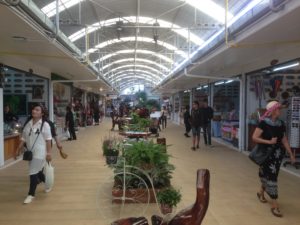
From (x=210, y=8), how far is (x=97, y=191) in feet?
24.0

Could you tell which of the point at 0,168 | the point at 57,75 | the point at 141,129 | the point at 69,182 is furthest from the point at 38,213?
the point at 57,75

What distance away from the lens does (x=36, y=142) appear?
5.49 metres

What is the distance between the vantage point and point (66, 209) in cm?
513

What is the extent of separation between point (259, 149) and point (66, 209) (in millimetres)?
2741

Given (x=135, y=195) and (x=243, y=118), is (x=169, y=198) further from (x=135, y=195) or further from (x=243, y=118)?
(x=243, y=118)

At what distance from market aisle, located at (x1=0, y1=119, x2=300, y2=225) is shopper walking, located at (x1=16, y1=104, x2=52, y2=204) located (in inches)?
12.9

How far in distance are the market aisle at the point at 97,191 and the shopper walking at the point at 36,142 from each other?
0.33 m

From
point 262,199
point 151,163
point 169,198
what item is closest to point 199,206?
point 169,198

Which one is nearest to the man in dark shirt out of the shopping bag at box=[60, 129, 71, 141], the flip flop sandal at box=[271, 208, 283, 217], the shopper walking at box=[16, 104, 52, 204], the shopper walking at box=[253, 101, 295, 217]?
the shopping bag at box=[60, 129, 71, 141]

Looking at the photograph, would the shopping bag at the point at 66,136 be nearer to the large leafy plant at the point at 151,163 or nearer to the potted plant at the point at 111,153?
the potted plant at the point at 111,153

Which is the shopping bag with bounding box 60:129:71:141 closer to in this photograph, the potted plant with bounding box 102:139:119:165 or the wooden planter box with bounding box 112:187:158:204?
the potted plant with bounding box 102:139:119:165

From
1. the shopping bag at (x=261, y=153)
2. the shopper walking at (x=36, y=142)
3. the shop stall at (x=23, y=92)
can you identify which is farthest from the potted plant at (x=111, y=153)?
the shop stall at (x=23, y=92)

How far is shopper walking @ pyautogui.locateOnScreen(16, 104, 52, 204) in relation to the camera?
5.46m

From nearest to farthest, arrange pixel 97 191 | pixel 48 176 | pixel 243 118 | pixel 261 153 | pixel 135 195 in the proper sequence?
pixel 261 153 < pixel 135 195 < pixel 48 176 < pixel 97 191 < pixel 243 118
